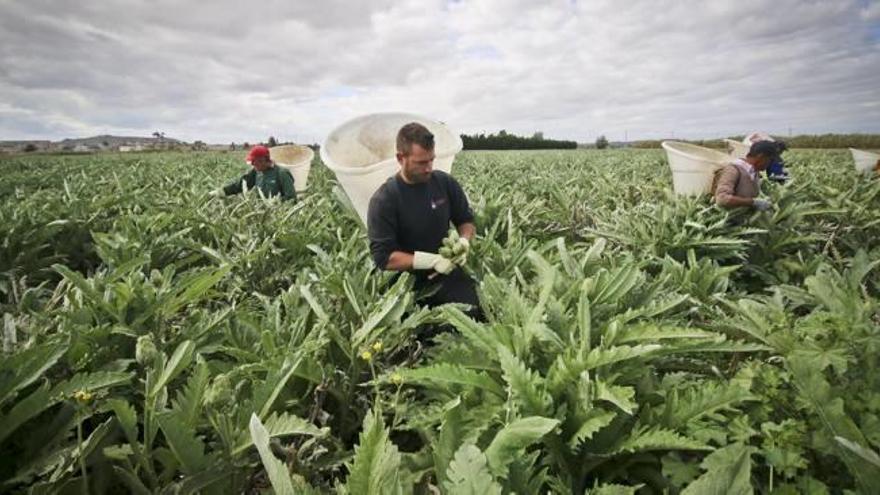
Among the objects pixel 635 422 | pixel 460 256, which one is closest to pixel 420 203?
pixel 460 256

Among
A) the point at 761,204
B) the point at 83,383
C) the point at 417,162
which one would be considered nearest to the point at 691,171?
the point at 761,204

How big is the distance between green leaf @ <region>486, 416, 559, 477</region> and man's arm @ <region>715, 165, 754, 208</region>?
4.12 m

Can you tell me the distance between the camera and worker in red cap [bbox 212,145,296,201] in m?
6.32

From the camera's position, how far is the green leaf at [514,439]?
1119 millimetres

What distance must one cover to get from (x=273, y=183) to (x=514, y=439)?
595cm

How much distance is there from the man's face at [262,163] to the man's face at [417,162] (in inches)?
149

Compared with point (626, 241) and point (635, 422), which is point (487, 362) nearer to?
point (635, 422)

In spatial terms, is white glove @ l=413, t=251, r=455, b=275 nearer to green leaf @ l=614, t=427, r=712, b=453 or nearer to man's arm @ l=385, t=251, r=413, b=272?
man's arm @ l=385, t=251, r=413, b=272

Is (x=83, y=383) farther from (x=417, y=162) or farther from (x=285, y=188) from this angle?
(x=285, y=188)

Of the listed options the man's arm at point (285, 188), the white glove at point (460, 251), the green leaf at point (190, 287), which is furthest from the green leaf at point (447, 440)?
the man's arm at point (285, 188)

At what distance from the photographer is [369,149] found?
4.98 meters

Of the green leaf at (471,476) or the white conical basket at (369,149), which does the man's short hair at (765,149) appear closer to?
the white conical basket at (369,149)

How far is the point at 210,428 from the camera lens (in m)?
1.53

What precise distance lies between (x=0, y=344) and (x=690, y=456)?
228 centimetres
